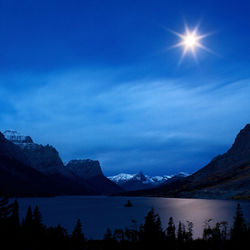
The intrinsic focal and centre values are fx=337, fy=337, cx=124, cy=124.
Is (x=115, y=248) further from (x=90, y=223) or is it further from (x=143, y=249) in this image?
(x=90, y=223)

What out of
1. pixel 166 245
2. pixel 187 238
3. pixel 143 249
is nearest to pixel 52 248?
pixel 143 249

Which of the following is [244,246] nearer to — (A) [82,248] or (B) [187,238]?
(B) [187,238]

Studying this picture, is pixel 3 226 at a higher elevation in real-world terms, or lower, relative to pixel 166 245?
higher

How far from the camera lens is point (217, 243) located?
378ft

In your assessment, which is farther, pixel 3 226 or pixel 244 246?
pixel 244 246

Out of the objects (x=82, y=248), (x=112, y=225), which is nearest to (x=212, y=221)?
(x=112, y=225)

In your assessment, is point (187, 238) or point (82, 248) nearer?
point (82, 248)

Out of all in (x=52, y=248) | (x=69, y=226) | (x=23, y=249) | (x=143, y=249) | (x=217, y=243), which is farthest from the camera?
(x=69, y=226)

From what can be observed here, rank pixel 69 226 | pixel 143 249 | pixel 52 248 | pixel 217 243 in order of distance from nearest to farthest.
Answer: pixel 52 248, pixel 143 249, pixel 217 243, pixel 69 226

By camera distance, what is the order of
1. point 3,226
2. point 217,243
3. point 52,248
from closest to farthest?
point 3,226 → point 52,248 → point 217,243

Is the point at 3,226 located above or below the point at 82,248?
above

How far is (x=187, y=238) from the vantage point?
4722 inches

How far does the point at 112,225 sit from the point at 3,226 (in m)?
113

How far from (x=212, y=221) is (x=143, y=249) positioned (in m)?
81.6
